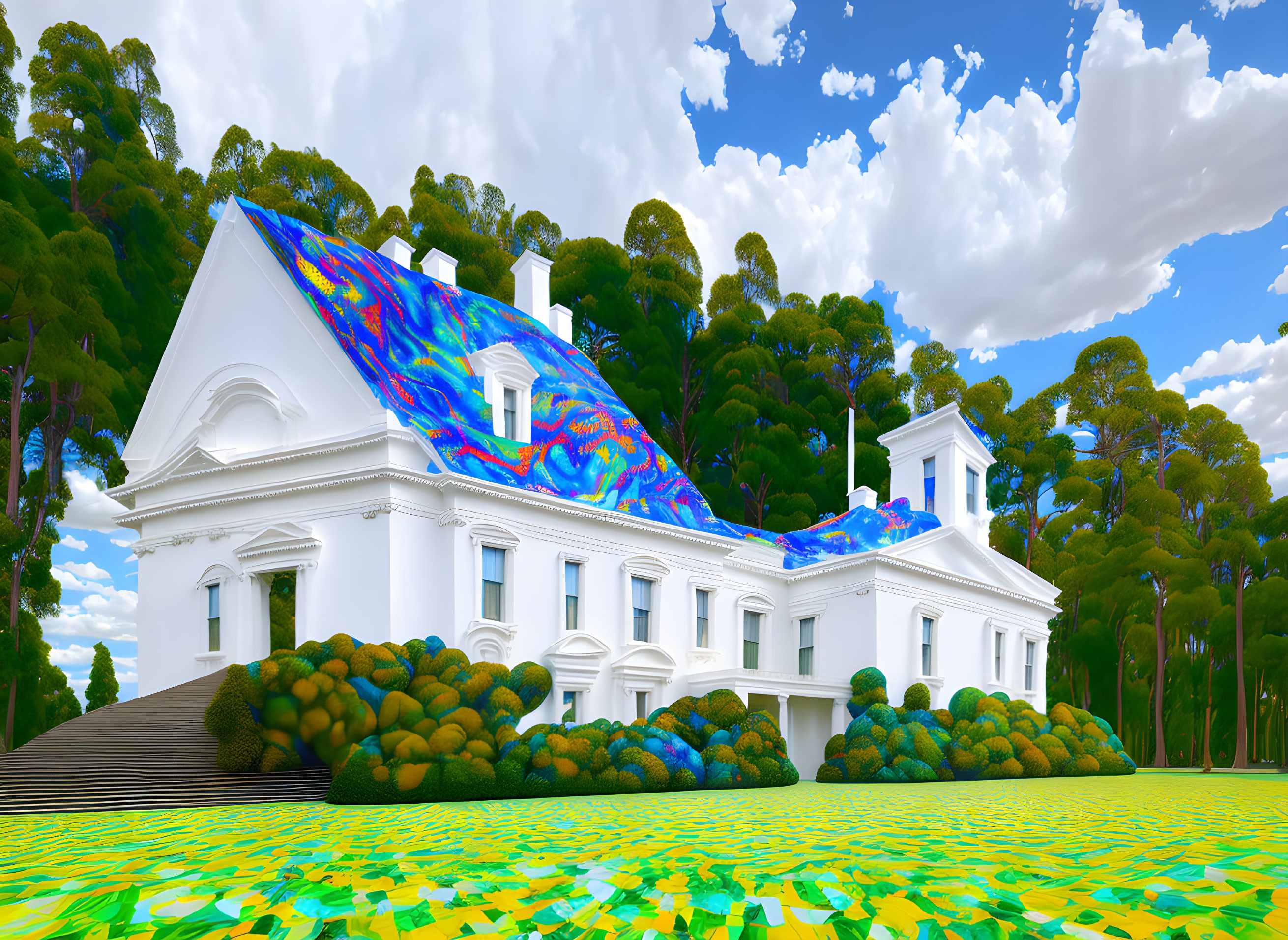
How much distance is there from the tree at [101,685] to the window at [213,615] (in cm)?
2124

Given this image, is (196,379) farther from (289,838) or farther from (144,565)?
(289,838)

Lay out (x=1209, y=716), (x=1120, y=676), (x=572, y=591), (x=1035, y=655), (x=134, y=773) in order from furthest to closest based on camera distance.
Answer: (x=1120, y=676) < (x=1209, y=716) < (x=1035, y=655) < (x=572, y=591) < (x=134, y=773)

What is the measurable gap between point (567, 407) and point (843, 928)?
62.7 feet

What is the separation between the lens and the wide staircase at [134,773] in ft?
41.0

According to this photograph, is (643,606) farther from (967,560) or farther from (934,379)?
(934,379)

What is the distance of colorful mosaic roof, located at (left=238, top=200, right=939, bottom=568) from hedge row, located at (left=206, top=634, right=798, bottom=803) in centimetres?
534

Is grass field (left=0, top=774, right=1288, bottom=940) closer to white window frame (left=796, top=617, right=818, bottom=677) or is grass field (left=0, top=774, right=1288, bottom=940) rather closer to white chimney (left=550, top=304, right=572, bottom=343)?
white window frame (left=796, top=617, right=818, bottom=677)

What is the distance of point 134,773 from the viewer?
1338 centimetres

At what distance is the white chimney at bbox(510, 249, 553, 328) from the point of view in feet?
87.7

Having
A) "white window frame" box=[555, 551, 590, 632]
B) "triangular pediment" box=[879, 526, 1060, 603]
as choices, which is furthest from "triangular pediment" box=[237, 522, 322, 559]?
"triangular pediment" box=[879, 526, 1060, 603]

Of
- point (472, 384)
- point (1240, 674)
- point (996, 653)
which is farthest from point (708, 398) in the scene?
point (1240, 674)

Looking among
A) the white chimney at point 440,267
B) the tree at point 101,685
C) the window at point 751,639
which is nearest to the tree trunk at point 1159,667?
the window at point 751,639

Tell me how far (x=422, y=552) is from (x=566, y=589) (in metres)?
3.76

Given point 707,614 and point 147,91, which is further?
point 147,91
